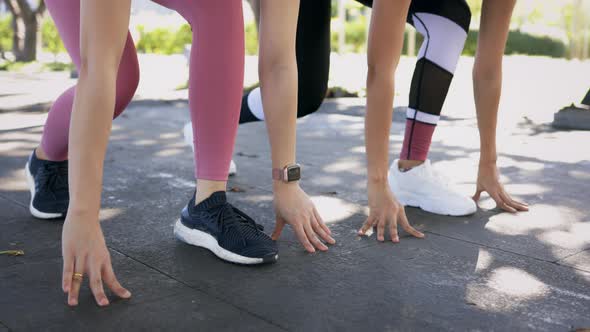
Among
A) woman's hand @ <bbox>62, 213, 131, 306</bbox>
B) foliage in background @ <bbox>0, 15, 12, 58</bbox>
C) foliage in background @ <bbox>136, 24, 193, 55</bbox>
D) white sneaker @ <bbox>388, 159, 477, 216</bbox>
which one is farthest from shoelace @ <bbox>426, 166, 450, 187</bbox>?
foliage in background @ <bbox>0, 15, 12, 58</bbox>

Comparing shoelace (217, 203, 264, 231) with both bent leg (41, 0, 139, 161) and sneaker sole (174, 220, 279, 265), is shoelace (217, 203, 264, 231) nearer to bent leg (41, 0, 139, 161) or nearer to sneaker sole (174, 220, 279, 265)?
sneaker sole (174, 220, 279, 265)

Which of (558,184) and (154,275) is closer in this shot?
(154,275)

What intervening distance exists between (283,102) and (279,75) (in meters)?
0.09

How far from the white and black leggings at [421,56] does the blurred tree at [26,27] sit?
542 inches

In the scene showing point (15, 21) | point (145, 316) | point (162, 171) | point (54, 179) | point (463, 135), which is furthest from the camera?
point (15, 21)

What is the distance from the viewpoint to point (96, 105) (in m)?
1.96

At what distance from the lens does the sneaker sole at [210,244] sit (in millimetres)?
2332

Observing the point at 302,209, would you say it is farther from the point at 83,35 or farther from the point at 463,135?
the point at 463,135

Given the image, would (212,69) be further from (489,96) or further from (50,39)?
(50,39)

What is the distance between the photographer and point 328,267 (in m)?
2.35

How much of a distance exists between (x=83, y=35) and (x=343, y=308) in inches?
40.1

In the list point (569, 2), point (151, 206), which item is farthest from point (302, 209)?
point (569, 2)

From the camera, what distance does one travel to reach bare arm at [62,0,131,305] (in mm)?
1912

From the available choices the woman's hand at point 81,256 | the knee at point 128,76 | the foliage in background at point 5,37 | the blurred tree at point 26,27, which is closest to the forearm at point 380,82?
the knee at point 128,76
